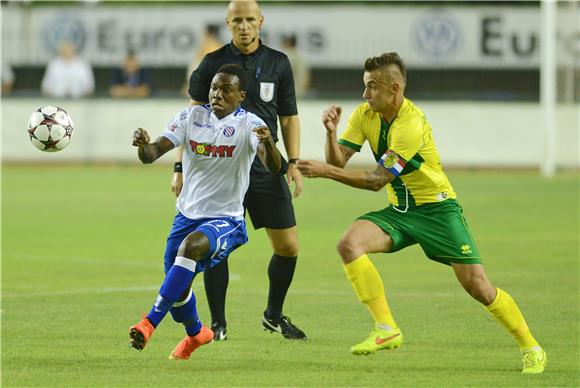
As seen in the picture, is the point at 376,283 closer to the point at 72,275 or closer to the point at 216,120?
the point at 216,120

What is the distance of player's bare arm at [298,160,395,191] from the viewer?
7934mm

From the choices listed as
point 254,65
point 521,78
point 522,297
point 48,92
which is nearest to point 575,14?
point 521,78

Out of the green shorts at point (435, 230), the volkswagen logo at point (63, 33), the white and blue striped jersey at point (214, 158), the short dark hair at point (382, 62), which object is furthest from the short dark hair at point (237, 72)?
the volkswagen logo at point (63, 33)

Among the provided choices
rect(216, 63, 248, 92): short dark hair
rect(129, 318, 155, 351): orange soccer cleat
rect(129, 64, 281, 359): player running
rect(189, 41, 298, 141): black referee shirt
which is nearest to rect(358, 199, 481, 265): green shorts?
rect(129, 64, 281, 359): player running

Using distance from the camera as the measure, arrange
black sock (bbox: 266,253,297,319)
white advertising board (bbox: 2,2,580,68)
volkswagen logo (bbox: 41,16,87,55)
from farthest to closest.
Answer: volkswagen logo (bbox: 41,16,87,55), white advertising board (bbox: 2,2,580,68), black sock (bbox: 266,253,297,319)

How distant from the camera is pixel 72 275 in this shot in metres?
13.1

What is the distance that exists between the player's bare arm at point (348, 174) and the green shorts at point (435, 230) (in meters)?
0.36

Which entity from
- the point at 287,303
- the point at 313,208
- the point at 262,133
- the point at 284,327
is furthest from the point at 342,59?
the point at 262,133

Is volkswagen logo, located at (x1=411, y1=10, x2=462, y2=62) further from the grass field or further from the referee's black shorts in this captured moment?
the referee's black shorts

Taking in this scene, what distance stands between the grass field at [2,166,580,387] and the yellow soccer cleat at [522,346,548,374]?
0.23ft

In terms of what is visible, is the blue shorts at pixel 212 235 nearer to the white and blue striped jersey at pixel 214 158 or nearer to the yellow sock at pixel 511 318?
the white and blue striped jersey at pixel 214 158

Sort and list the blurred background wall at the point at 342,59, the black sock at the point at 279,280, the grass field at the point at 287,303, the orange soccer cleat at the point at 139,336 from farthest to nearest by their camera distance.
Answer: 1. the blurred background wall at the point at 342,59
2. the black sock at the point at 279,280
3. the grass field at the point at 287,303
4. the orange soccer cleat at the point at 139,336

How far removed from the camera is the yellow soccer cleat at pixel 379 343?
8.48 m

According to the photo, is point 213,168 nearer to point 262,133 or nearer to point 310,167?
point 262,133
